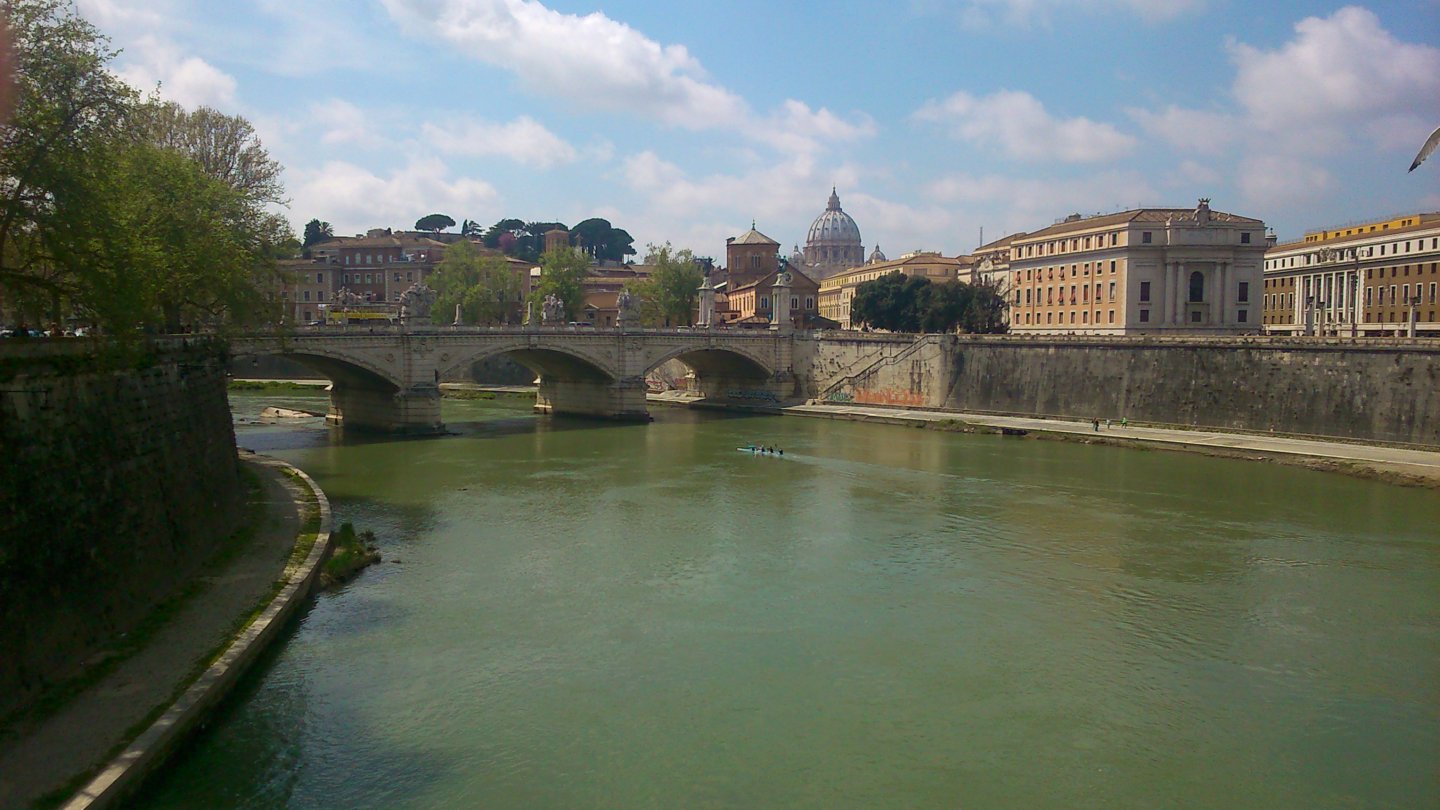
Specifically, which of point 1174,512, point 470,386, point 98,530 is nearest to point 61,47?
point 98,530

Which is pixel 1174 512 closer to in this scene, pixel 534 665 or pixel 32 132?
pixel 534 665

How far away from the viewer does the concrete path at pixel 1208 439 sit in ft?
88.2

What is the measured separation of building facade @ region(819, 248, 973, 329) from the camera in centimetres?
7788

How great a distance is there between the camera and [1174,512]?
73.7 ft

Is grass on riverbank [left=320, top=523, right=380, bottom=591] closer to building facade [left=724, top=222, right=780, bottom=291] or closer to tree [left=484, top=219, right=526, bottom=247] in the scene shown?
building facade [left=724, top=222, right=780, bottom=291]

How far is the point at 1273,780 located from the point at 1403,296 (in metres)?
44.6

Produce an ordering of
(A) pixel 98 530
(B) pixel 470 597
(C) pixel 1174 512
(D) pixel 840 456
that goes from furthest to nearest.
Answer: (D) pixel 840 456 → (C) pixel 1174 512 → (B) pixel 470 597 → (A) pixel 98 530

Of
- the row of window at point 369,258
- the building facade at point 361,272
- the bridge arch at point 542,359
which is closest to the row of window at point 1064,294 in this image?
the bridge arch at point 542,359

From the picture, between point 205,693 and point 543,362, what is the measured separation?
113 feet

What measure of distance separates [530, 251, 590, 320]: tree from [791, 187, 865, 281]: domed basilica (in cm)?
6760

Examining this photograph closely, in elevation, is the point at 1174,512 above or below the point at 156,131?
below

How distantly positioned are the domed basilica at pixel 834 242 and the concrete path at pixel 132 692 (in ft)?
384

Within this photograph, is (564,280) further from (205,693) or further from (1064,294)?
(205,693)

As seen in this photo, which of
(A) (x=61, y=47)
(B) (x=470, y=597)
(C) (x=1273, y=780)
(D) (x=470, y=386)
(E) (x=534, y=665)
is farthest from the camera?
(D) (x=470, y=386)
